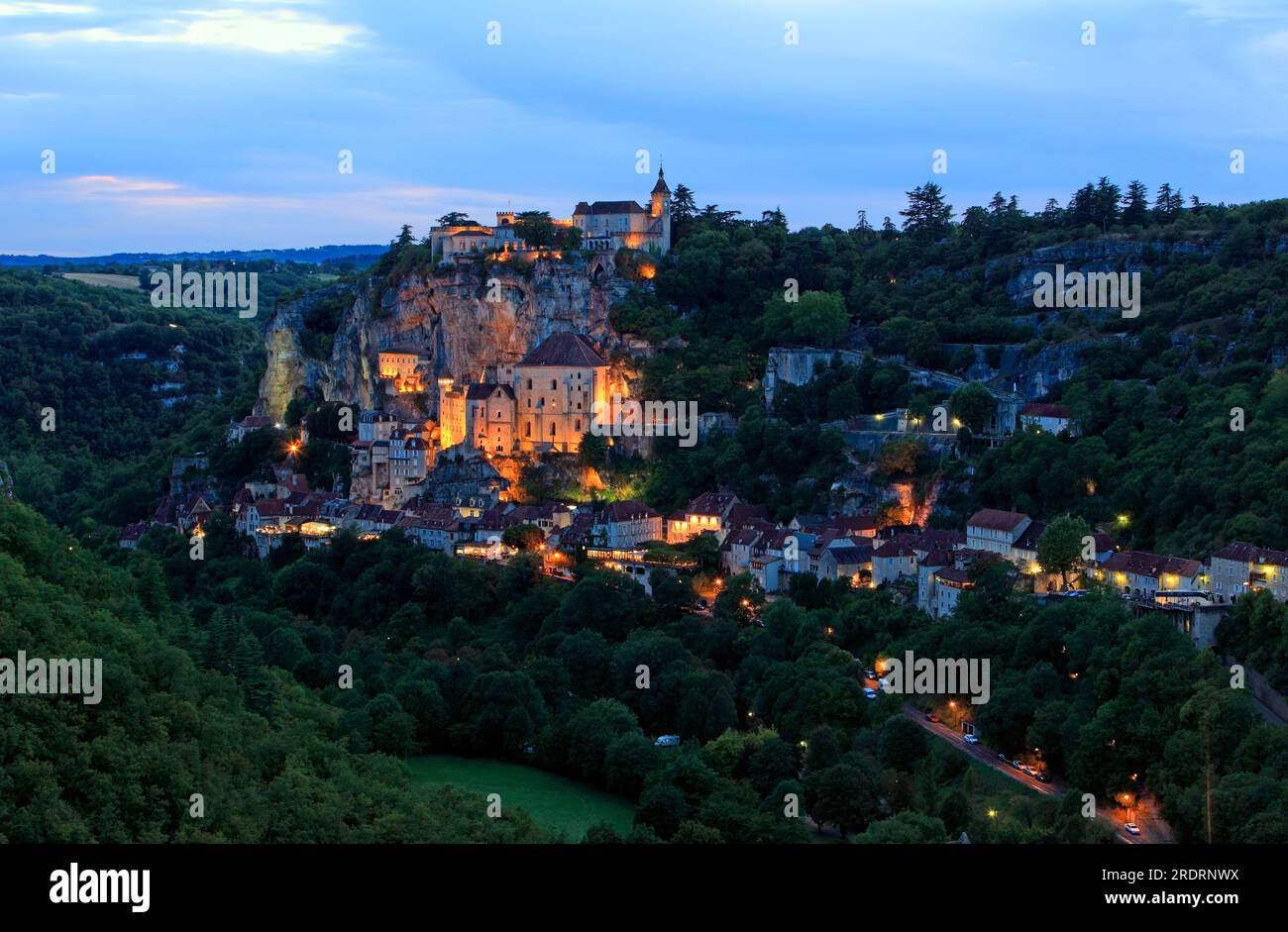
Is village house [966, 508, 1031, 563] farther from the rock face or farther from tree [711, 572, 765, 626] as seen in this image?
the rock face

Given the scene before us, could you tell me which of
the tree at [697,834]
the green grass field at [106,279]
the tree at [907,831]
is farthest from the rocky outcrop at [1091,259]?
the green grass field at [106,279]

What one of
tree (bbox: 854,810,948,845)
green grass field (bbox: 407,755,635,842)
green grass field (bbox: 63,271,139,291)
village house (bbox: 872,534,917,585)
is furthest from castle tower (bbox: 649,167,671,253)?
green grass field (bbox: 63,271,139,291)

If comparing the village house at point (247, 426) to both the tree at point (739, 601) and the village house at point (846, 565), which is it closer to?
the tree at point (739, 601)

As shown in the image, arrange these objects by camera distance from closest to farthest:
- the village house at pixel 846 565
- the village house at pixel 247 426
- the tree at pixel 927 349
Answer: the village house at pixel 846 565
the tree at pixel 927 349
the village house at pixel 247 426


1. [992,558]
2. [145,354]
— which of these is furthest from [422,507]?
[145,354]

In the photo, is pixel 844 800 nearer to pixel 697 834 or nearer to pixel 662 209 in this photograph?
pixel 697 834

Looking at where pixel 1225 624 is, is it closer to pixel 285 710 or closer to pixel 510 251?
pixel 285 710

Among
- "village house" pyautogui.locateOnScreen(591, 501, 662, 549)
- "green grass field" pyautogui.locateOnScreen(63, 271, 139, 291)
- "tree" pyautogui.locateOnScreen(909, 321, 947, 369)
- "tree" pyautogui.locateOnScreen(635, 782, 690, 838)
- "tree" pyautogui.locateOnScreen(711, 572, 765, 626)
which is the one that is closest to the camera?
"tree" pyautogui.locateOnScreen(635, 782, 690, 838)

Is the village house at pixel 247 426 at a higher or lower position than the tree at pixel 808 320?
lower
